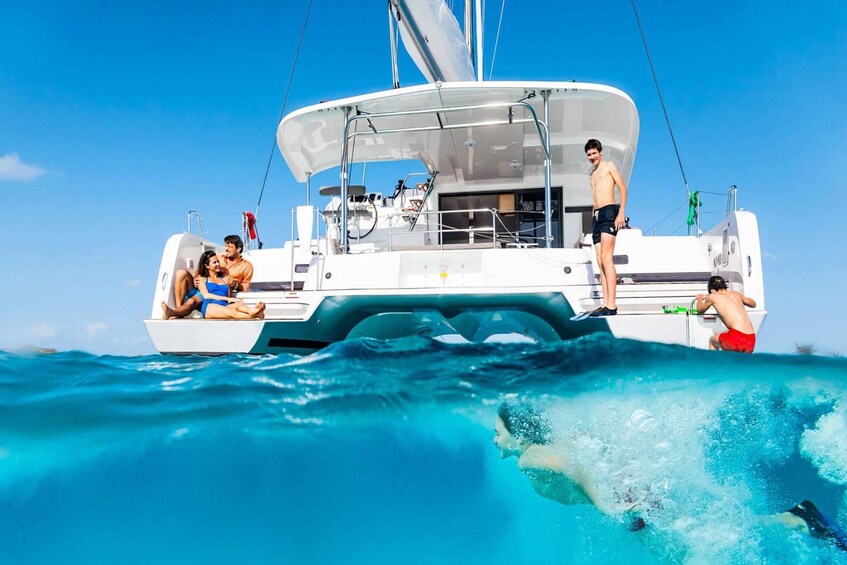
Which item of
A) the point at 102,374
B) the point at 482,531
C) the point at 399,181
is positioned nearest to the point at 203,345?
the point at 102,374

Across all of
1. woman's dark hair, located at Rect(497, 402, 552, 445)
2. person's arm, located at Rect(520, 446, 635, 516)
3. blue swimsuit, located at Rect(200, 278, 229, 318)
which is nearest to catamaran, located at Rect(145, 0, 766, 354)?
blue swimsuit, located at Rect(200, 278, 229, 318)

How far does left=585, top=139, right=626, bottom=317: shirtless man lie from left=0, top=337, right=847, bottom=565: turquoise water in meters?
0.52

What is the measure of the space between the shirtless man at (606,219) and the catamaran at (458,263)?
26cm

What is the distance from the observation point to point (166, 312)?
6.16m

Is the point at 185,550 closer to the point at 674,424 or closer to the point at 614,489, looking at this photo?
the point at 614,489

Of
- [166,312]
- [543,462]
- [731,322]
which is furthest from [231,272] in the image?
[731,322]

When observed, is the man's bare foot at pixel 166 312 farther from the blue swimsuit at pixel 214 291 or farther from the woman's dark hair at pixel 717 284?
the woman's dark hair at pixel 717 284

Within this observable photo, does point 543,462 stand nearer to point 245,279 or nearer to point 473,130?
point 245,279

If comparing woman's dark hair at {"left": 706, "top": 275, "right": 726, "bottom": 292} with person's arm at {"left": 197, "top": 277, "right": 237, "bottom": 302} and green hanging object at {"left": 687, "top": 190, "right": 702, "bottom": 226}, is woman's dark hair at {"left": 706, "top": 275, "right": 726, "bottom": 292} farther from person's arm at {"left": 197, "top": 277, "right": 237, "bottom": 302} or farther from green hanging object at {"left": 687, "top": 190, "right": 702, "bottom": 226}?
person's arm at {"left": 197, "top": 277, "right": 237, "bottom": 302}

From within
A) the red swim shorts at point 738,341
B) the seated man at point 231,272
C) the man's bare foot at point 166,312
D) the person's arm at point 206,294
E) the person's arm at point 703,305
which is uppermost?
the seated man at point 231,272

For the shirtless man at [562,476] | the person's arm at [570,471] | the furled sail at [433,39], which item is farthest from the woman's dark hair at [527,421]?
the furled sail at [433,39]

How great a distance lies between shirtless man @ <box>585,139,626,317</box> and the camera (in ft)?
17.2

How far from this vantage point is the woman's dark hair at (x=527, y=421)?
19.3ft

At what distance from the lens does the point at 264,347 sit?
19.1 feet
